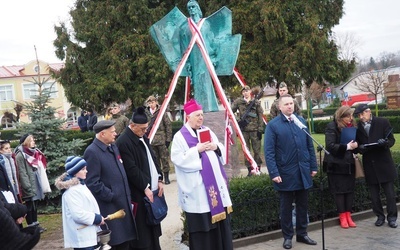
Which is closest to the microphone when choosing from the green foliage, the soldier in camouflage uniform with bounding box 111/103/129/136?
the soldier in camouflage uniform with bounding box 111/103/129/136

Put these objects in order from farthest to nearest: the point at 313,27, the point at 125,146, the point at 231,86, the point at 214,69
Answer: the point at 231,86, the point at 313,27, the point at 214,69, the point at 125,146

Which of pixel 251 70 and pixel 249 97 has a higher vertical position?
pixel 251 70

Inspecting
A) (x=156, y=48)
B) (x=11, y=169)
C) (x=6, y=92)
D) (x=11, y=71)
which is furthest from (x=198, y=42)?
(x=11, y=71)

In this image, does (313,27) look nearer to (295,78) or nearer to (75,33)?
(295,78)

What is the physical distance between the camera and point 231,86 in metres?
18.2

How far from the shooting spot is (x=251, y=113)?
1002 centimetres

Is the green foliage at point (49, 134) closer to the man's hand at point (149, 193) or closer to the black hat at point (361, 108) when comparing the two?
the man's hand at point (149, 193)

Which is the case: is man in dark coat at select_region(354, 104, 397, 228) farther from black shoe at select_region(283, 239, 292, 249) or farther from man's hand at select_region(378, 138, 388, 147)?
black shoe at select_region(283, 239, 292, 249)

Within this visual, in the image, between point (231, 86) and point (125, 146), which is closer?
point (125, 146)

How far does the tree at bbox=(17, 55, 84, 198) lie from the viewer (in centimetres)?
961

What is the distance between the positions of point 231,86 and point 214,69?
359 inches

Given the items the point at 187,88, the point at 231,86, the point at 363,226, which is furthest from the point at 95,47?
the point at 363,226

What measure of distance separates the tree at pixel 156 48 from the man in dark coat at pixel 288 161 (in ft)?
35.2

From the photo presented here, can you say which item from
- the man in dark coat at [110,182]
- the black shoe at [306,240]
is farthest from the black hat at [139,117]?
the black shoe at [306,240]
